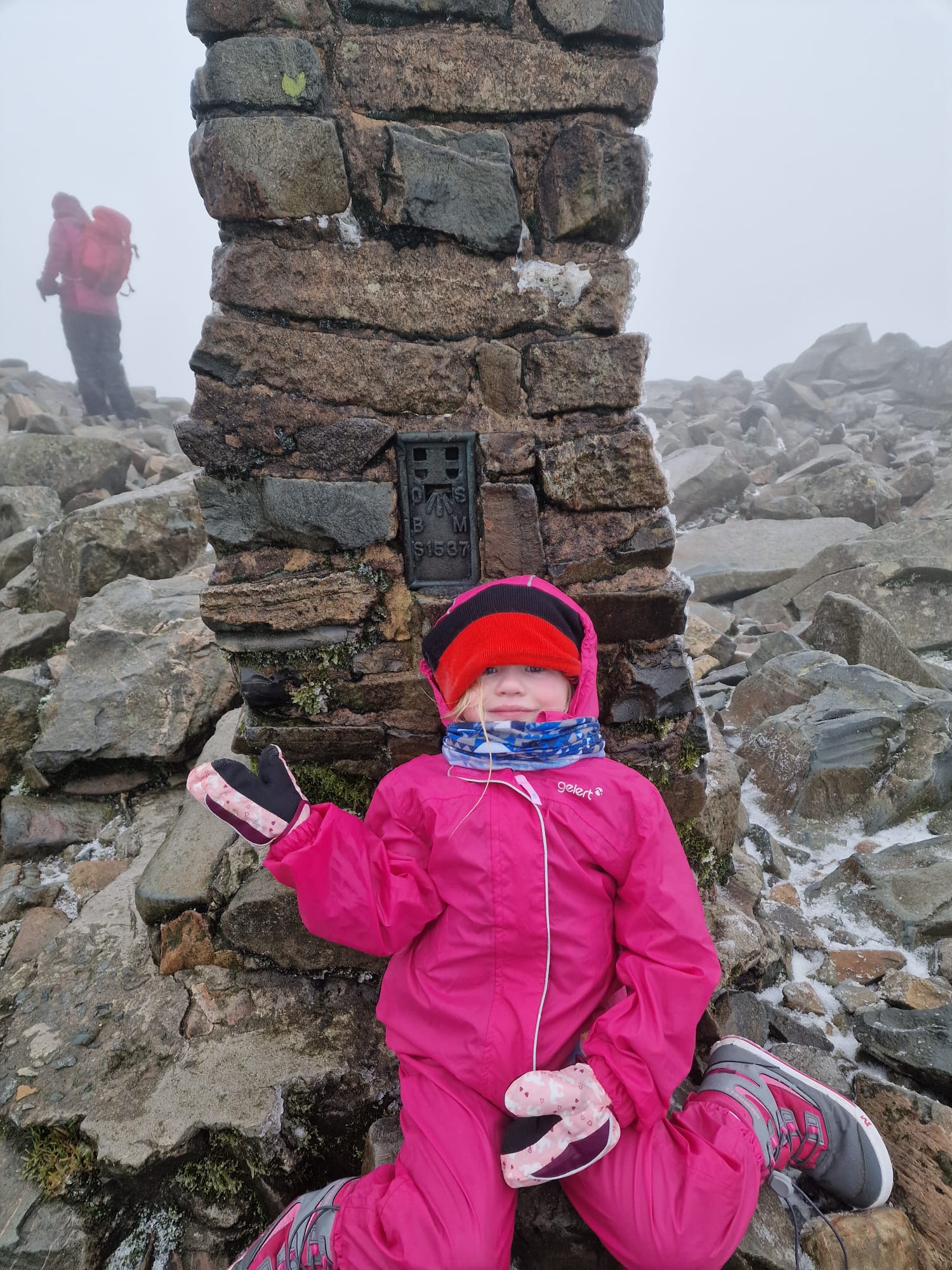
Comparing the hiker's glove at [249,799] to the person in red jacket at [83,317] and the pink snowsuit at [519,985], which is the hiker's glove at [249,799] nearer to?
the pink snowsuit at [519,985]

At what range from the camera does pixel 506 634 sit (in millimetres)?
1687

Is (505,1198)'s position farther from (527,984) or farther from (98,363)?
(98,363)

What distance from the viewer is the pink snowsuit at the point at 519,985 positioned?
1423mm

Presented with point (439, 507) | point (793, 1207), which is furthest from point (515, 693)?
point (793, 1207)

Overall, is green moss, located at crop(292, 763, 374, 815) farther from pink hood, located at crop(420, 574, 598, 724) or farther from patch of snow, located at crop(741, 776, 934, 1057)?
patch of snow, located at crop(741, 776, 934, 1057)

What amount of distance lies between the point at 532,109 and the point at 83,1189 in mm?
3115

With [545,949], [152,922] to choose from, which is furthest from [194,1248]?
[545,949]

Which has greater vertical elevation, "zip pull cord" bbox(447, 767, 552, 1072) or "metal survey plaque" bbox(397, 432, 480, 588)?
"metal survey plaque" bbox(397, 432, 480, 588)

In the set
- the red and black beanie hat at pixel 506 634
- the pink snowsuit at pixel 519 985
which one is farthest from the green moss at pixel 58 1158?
the red and black beanie hat at pixel 506 634

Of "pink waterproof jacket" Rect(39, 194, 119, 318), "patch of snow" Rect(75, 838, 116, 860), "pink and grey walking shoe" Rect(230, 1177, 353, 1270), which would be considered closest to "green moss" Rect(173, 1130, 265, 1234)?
"pink and grey walking shoe" Rect(230, 1177, 353, 1270)

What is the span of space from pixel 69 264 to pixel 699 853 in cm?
1205

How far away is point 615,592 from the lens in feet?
6.84

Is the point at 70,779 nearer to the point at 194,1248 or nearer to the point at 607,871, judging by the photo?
the point at 194,1248

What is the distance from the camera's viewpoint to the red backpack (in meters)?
9.88
